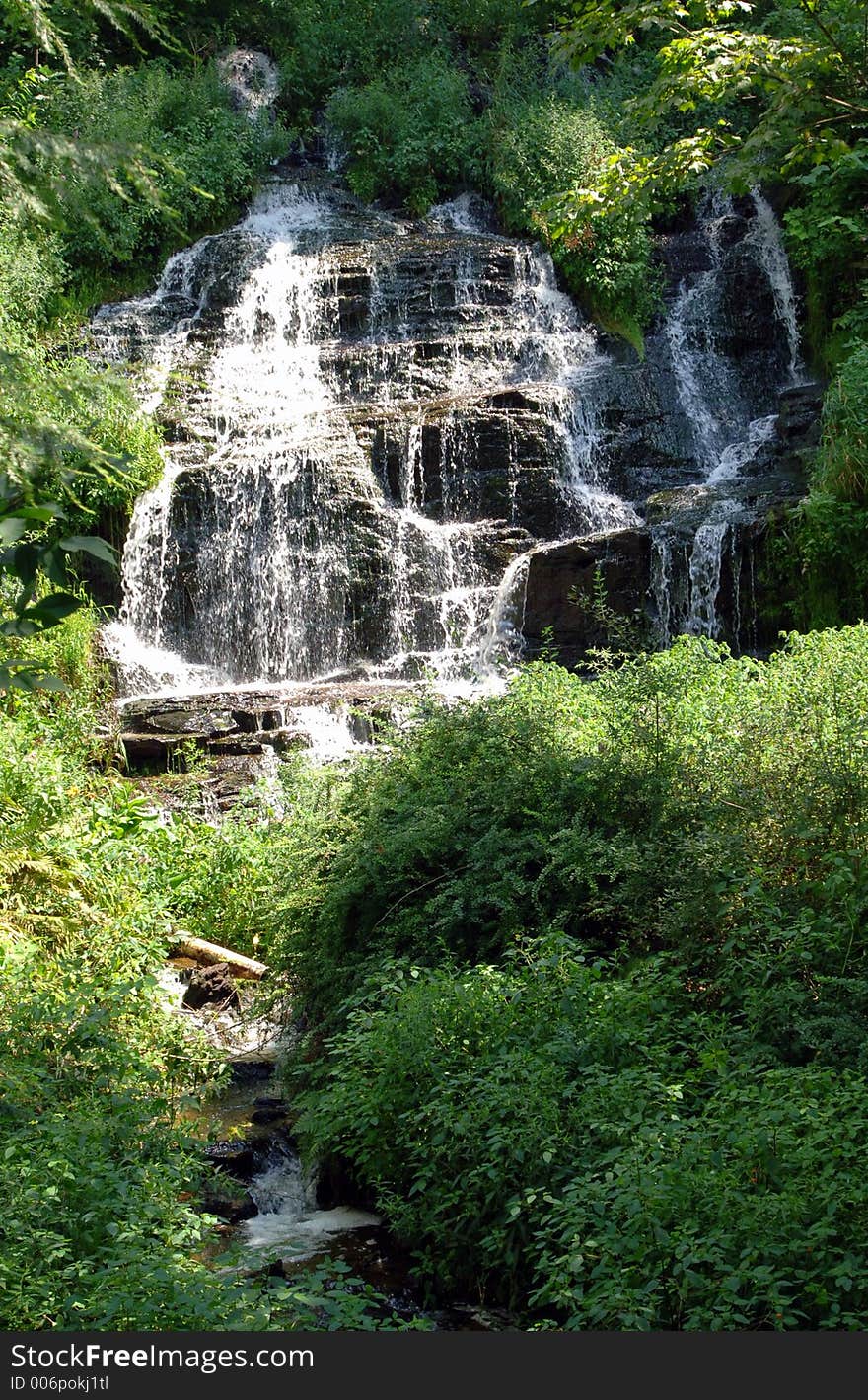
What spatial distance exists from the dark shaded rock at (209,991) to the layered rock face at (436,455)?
5304mm

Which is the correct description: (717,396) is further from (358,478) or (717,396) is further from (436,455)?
(358,478)

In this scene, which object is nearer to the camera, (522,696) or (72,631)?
(522,696)

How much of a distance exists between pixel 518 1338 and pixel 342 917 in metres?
3.73

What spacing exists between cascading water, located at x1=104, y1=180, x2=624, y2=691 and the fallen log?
494 centimetres

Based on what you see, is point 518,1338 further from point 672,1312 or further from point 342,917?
point 342,917

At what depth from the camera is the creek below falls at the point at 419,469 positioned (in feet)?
41.9

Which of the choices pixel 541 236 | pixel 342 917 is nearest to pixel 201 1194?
pixel 342 917

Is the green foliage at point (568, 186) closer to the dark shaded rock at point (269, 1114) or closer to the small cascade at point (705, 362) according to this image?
the small cascade at point (705, 362)

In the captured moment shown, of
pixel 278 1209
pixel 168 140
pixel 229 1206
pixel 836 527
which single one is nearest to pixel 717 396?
pixel 836 527

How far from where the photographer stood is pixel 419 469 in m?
15.4

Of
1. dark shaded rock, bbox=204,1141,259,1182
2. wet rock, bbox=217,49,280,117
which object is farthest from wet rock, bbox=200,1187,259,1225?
wet rock, bbox=217,49,280,117

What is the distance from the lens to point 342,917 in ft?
22.5

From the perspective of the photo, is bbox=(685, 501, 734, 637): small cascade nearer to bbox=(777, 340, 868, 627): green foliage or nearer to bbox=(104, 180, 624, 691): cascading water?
bbox=(777, 340, 868, 627): green foliage

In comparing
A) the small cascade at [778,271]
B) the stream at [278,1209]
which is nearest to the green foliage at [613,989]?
the stream at [278,1209]
